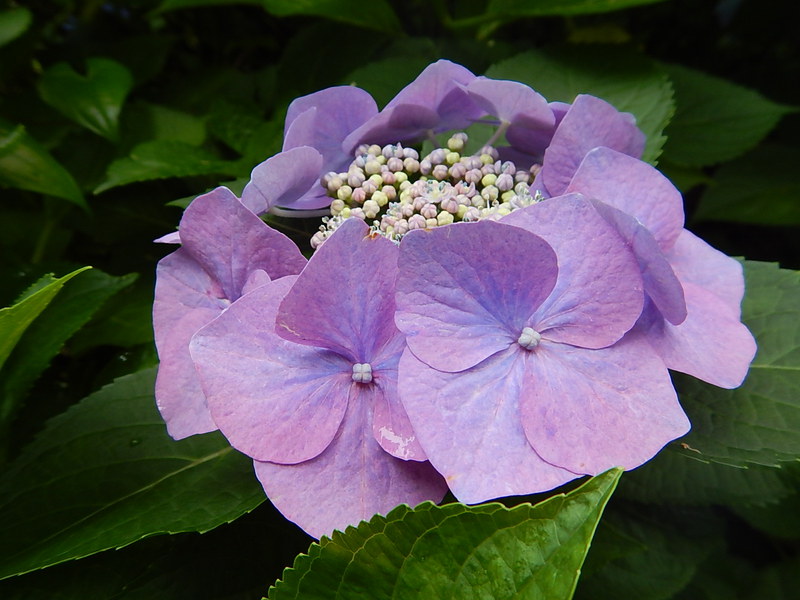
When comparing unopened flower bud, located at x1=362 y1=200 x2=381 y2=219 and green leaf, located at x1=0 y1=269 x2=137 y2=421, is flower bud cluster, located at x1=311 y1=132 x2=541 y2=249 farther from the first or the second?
green leaf, located at x1=0 y1=269 x2=137 y2=421

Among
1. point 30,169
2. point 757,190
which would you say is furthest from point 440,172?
point 757,190

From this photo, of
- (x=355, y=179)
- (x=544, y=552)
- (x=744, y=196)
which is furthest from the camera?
(x=744, y=196)

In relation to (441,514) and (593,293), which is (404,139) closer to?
(593,293)

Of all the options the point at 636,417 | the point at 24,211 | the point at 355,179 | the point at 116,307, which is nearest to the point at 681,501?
the point at 636,417

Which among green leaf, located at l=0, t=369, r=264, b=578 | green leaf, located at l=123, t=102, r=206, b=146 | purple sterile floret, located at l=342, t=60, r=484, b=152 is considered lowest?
green leaf, located at l=0, t=369, r=264, b=578

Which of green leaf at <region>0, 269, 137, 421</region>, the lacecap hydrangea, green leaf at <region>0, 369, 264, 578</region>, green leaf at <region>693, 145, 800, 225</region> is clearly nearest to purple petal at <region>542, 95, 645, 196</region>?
the lacecap hydrangea

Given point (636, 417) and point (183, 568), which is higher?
point (636, 417)

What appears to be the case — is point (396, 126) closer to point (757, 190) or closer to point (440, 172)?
point (440, 172)

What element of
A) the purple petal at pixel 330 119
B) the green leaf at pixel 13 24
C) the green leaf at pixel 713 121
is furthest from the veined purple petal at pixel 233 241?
the green leaf at pixel 713 121
